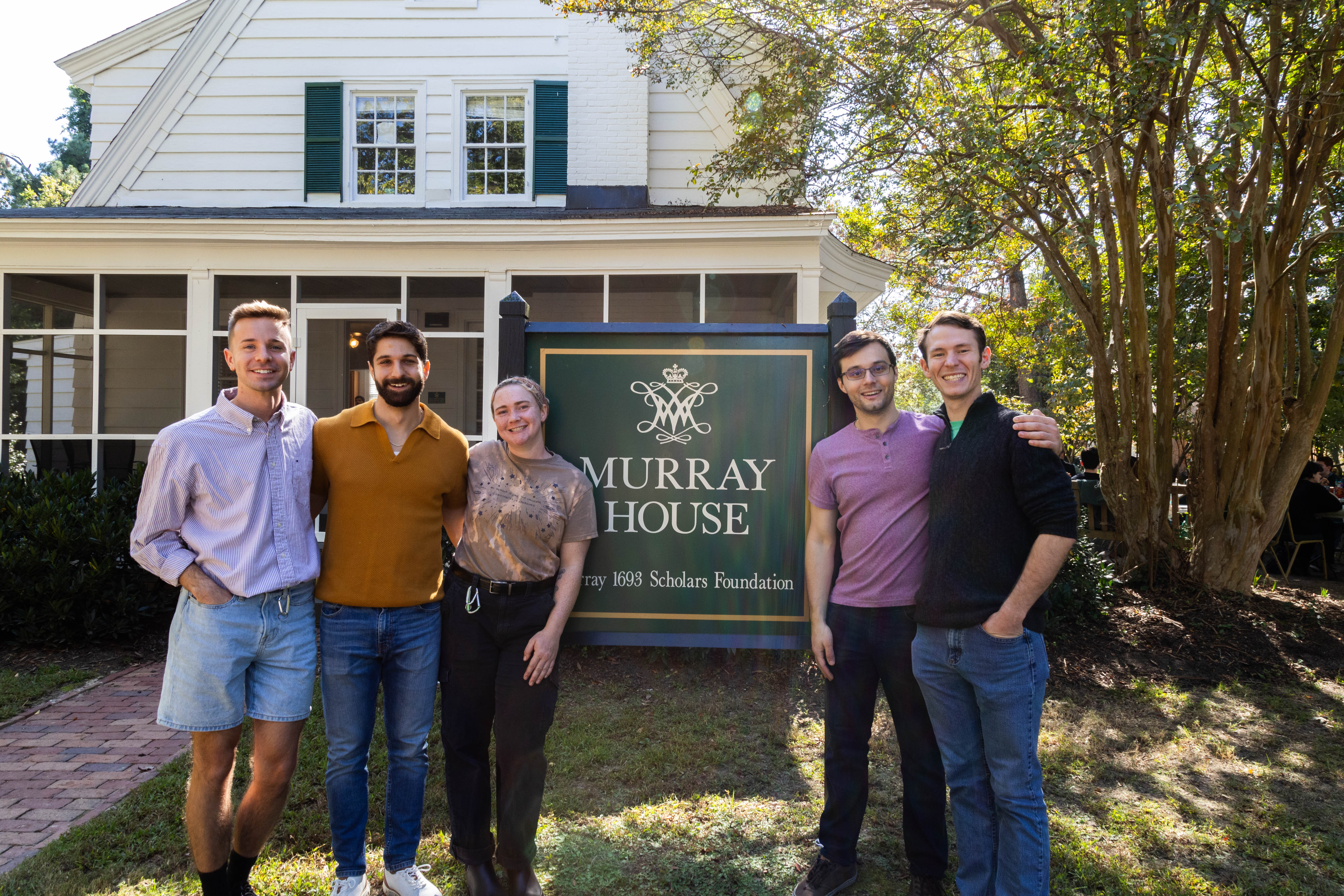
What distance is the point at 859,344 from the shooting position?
2734 millimetres

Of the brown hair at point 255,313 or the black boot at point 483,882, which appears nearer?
the brown hair at point 255,313

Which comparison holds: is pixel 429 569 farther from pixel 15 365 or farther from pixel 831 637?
pixel 15 365

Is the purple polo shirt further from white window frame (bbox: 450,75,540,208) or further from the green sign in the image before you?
white window frame (bbox: 450,75,540,208)

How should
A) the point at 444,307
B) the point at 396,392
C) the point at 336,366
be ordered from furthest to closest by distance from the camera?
the point at 444,307, the point at 336,366, the point at 396,392

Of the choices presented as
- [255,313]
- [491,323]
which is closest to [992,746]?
[255,313]

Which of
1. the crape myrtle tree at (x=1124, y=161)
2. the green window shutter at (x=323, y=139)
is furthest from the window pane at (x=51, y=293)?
the crape myrtle tree at (x=1124, y=161)

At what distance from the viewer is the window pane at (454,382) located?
1024 centimetres

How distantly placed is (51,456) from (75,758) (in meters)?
6.55

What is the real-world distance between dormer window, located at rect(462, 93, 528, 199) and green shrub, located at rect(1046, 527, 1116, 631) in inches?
279

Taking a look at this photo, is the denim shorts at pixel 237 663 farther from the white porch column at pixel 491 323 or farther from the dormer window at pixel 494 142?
the dormer window at pixel 494 142

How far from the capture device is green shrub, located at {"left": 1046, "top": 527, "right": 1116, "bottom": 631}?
615 centimetres

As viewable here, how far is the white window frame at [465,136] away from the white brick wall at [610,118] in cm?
58

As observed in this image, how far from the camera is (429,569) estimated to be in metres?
2.65

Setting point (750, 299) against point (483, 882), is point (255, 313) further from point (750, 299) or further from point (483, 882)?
point (750, 299)
